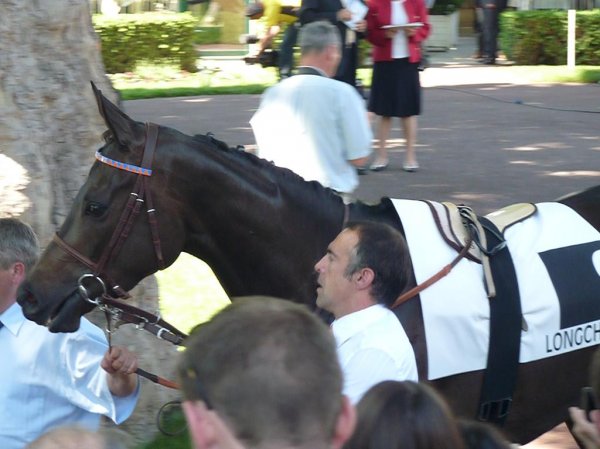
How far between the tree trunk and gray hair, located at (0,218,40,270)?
1.53 metres

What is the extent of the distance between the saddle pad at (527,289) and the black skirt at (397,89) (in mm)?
6409

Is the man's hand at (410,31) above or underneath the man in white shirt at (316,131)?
above

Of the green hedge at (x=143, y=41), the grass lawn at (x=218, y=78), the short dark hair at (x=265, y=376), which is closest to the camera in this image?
the short dark hair at (x=265, y=376)

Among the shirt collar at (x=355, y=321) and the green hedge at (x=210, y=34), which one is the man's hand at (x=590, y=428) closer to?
the shirt collar at (x=355, y=321)

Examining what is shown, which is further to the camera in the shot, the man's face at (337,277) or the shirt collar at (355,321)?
the man's face at (337,277)

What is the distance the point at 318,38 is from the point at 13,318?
2.79 metres

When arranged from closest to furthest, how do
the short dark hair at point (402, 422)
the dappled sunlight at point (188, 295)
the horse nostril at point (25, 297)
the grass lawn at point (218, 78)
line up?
the short dark hair at point (402, 422), the horse nostril at point (25, 297), the dappled sunlight at point (188, 295), the grass lawn at point (218, 78)

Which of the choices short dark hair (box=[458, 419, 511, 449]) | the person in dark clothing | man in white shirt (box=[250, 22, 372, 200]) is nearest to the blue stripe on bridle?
man in white shirt (box=[250, 22, 372, 200])

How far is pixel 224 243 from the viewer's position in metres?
4.05

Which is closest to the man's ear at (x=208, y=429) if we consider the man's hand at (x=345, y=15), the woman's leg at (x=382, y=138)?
the man's hand at (x=345, y=15)

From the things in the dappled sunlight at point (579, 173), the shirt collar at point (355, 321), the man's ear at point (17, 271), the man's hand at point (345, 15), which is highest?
the man's hand at point (345, 15)

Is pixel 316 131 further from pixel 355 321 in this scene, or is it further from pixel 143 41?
pixel 143 41

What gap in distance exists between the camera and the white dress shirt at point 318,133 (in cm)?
544

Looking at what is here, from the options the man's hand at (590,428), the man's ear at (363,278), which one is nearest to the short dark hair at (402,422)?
the man's hand at (590,428)
